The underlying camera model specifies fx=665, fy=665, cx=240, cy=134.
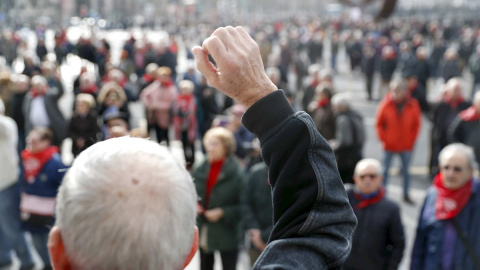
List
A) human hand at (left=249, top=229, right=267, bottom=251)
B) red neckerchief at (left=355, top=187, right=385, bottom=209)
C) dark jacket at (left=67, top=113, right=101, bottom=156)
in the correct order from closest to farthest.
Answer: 1. red neckerchief at (left=355, top=187, right=385, bottom=209)
2. human hand at (left=249, top=229, right=267, bottom=251)
3. dark jacket at (left=67, top=113, right=101, bottom=156)

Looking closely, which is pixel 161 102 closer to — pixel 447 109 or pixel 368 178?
pixel 447 109

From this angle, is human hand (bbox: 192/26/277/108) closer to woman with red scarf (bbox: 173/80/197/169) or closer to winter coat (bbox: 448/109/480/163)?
winter coat (bbox: 448/109/480/163)

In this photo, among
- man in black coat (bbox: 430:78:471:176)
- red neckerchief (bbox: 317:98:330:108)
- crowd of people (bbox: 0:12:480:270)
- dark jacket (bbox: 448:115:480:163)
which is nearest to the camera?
crowd of people (bbox: 0:12:480:270)

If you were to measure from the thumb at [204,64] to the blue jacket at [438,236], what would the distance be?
331 cm

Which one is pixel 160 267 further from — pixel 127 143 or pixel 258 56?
pixel 258 56

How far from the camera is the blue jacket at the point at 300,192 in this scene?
1.30 metres

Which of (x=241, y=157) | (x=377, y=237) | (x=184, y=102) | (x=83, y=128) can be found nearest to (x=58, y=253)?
(x=377, y=237)

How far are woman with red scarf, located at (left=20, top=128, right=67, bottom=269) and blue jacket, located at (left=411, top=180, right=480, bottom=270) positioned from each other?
2.84 meters

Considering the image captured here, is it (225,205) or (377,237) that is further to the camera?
(225,205)

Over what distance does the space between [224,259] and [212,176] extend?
2.19ft

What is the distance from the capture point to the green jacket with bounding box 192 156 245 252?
204 inches

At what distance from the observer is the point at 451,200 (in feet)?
14.4

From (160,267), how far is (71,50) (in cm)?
2545

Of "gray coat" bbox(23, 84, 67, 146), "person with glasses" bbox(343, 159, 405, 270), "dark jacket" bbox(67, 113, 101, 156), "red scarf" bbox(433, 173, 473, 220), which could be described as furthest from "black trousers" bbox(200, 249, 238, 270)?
"gray coat" bbox(23, 84, 67, 146)
